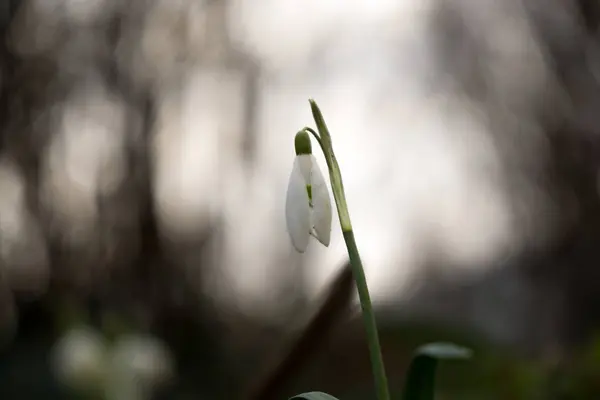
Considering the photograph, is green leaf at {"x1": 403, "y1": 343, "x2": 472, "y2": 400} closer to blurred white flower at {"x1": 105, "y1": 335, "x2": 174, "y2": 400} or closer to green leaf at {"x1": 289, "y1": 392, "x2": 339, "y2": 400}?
green leaf at {"x1": 289, "y1": 392, "x2": 339, "y2": 400}

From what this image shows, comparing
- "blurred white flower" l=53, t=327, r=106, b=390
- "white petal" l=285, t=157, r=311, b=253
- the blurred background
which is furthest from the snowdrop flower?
the blurred background

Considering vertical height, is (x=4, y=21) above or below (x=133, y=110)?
above

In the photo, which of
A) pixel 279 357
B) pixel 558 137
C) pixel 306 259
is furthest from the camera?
pixel 306 259

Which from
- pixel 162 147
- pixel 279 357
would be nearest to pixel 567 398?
pixel 279 357

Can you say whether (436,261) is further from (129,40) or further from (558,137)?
(129,40)

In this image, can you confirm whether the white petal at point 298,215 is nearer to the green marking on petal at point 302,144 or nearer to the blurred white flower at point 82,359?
the green marking on petal at point 302,144

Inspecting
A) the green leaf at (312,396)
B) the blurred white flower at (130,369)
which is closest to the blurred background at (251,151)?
the blurred white flower at (130,369)

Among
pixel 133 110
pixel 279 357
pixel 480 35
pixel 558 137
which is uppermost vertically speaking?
pixel 480 35

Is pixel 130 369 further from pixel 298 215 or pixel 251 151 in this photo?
pixel 251 151
